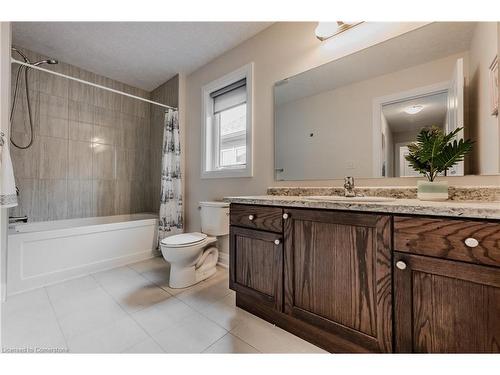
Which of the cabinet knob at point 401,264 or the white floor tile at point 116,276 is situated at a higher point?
the cabinet knob at point 401,264

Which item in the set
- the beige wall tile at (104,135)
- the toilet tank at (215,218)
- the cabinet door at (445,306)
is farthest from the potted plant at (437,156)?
the beige wall tile at (104,135)

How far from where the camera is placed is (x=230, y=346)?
3.76 feet

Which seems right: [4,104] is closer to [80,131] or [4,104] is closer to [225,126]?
[80,131]

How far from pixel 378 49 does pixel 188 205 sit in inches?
95.3

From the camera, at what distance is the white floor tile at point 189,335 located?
1.14m

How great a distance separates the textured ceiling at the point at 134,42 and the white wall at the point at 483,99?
148 centimetres

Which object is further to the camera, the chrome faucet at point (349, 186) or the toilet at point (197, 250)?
the toilet at point (197, 250)

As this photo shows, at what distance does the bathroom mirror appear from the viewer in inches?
44.3

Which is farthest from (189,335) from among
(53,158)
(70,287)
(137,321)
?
(53,158)

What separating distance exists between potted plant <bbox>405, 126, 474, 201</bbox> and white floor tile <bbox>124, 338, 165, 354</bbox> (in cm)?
160

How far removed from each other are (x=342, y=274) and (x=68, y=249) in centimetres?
230

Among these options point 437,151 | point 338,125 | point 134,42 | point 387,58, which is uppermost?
point 134,42

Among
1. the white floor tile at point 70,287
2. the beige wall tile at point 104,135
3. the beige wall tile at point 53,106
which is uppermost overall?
the beige wall tile at point 53,106

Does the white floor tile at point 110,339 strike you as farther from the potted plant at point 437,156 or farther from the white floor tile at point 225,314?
the potted plant at point 437,156
